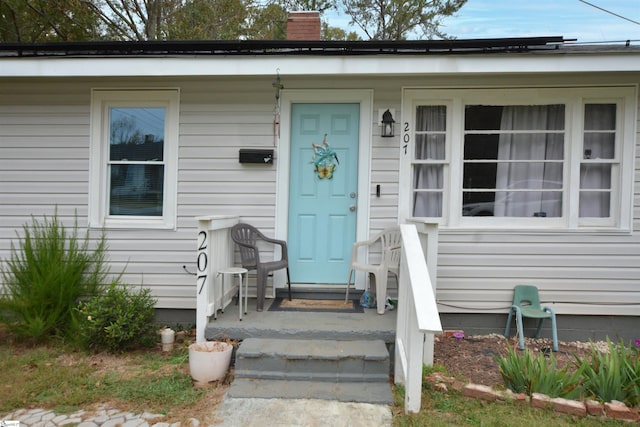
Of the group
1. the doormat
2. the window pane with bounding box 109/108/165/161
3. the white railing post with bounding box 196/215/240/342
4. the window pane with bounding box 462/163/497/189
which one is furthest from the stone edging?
the window pane with bounding box 109/108/165/161

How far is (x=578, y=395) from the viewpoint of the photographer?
275cm

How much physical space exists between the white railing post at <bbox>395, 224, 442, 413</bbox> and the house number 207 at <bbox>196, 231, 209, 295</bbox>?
164 cm

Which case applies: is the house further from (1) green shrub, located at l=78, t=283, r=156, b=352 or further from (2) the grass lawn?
(2) the grass lawn

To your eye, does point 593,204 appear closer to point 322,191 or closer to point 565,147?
point 565,147

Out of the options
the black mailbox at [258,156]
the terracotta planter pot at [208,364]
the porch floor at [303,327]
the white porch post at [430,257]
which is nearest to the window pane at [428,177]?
the white porch post at [430,257]

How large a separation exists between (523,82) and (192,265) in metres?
3.99

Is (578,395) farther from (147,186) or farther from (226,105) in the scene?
(147,186)

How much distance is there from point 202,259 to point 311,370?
1.29 metres

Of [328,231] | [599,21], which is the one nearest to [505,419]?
[328,231]

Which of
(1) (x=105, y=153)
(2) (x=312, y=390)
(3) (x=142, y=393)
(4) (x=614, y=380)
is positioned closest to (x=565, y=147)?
(4) (x=614, y=380)

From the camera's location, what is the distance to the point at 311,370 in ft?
10.1

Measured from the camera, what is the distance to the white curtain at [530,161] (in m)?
4.32

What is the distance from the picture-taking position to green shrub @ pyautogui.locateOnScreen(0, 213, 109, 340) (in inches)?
153

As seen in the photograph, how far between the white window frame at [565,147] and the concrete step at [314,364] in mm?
1733
